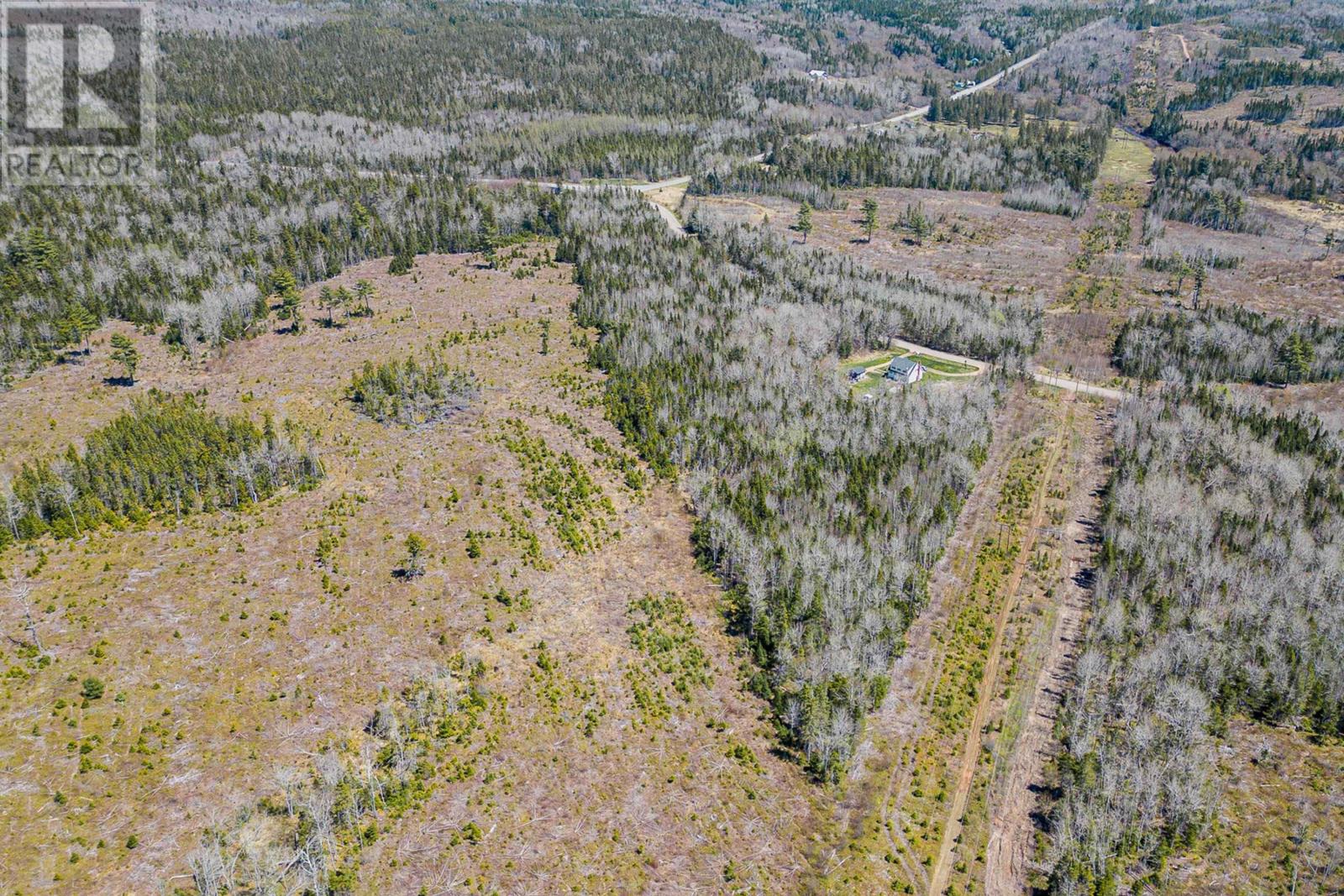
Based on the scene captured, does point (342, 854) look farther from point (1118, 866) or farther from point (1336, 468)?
point (1336, 468)

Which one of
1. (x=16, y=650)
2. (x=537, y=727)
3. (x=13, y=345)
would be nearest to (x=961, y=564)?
(x=537, y=727)

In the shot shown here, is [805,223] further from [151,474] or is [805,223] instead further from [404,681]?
[404,681]

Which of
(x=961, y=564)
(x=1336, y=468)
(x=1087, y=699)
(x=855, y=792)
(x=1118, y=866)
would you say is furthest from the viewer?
(x=1336, y=468)

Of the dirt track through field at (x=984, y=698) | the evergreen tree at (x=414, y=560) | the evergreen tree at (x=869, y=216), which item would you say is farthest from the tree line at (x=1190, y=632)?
the evergreen tree at (x=869, y=216)

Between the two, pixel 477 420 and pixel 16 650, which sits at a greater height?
pixel 477 420

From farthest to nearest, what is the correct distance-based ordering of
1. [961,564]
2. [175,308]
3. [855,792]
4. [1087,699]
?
[175,308]
[961,564]
[1087,699]
[855,792]

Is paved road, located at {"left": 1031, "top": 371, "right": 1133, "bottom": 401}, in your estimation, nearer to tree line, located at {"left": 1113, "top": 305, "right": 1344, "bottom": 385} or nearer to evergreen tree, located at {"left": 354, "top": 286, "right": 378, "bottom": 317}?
tree line, located at {"left": 1113, "top": 305, "right": 1344, "bottom": 385}
